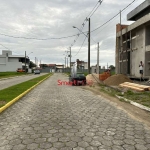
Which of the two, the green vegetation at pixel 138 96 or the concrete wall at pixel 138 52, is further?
the concrete wall at pixel 138 52

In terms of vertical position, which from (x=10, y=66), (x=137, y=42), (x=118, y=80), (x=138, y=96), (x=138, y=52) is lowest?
(x=138, y=96)

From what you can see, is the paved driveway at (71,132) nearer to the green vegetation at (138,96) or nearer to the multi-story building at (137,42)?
the green vegetation at (138,96)

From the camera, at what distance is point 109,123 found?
6.32m

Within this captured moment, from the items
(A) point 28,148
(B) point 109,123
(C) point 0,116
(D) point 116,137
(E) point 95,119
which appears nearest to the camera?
(A) point 28,148

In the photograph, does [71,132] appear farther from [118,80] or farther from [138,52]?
[138,52]

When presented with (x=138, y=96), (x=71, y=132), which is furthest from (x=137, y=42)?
(x=71, y=132)

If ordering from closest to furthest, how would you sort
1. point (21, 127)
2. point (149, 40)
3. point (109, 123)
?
point (21, 127)
point (109, 123)
point (149, 40)

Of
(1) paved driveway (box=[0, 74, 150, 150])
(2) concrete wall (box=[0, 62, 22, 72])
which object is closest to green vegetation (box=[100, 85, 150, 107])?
(1) paved driveway (box=[0, 74, 150, 150])

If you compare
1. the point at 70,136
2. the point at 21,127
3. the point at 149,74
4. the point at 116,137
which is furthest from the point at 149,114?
the point at 149,74

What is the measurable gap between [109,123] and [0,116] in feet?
12.9

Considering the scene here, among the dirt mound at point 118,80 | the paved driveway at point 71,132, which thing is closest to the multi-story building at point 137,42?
the dirt mound at point 118,80

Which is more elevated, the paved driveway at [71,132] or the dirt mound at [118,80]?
the dirt mound at [118,80]

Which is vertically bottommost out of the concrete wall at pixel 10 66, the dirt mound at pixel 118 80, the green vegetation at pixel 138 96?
the green vegetation at pixel 138 96

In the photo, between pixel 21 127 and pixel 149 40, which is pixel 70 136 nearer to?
pixel 21 127
